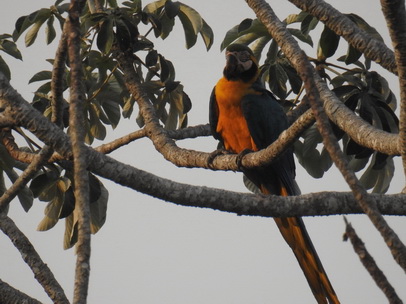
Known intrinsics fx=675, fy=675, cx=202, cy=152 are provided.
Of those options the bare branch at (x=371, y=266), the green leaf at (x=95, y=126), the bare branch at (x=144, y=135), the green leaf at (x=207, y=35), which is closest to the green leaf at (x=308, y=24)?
the green leaf at (x=207, y=35)

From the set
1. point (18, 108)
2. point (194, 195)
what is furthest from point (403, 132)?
point (18, 108)

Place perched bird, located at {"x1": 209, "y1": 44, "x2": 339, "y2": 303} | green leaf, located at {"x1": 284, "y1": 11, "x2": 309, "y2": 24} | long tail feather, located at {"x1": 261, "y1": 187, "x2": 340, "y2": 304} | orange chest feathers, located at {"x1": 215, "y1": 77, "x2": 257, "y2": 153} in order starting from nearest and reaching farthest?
long tail feather, located at {"x1": 261, "y1": 187, "x2": 340, "y2": 304}, green leaf, located at {"x1": 284, "y1": 11, "x2": 309, "y2": 24}, perched bird, located at {"x1": 209, "y1": 44, "x2": 339, "y2": 303}, orange chest feathers, located at {"x1": 215, "y1": 77, "x2": 257, "y2": 153}

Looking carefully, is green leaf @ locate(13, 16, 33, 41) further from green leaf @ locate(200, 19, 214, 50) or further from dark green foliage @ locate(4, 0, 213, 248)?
green leaf @ locate(200, 19, 214, 50)

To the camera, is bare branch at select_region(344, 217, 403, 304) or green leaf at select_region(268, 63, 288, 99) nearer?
bare branch at select_region(344, 217, 403, 304)

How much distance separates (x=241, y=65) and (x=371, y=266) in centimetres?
358

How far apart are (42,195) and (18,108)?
139 cm

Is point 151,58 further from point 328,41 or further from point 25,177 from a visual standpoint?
point 25,177

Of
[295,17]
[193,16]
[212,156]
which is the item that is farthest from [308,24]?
[212,156]

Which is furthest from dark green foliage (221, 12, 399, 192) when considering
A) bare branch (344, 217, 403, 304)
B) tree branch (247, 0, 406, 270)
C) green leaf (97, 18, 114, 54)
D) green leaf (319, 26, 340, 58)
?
bare branch (344, 217, 403, 304)

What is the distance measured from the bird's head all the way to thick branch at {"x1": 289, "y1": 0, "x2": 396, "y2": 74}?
1439 millimetres

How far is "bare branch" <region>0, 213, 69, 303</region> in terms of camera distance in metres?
2.95

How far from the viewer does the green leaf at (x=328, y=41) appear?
3.65 m

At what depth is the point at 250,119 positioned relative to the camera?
464 cm

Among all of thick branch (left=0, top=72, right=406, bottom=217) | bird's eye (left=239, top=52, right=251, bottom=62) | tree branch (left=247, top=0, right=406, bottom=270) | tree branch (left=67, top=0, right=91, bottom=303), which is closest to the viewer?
tree branch (left=247, top=0, right=406, bottom=270)
